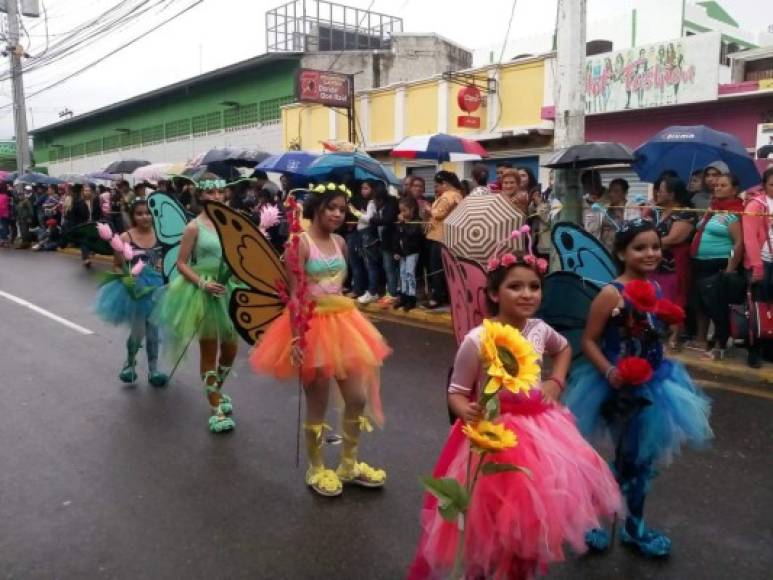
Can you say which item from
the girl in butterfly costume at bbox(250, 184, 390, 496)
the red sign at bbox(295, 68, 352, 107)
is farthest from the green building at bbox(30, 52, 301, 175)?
the girl in butterfly costume at bbox(250, 184, 390, 496)

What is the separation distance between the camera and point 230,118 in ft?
93.0

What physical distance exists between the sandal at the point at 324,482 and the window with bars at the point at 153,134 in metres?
32.2

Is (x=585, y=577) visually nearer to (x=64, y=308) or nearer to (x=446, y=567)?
(x=446, y=567)

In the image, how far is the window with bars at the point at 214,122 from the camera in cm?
2900

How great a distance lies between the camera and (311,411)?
421 cm

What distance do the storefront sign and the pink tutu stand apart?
13.1 m

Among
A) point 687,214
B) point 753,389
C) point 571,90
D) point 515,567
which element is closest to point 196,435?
point 515,567

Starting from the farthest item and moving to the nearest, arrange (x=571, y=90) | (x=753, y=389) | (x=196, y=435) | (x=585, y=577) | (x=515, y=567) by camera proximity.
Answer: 1. (x=571, y=90)
2. (x=753, y=389)
3. (x=196, y=435)
4. (x=585, y=577)
5. (x=515, y=567)

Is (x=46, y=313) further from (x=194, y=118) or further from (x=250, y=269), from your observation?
(x=194, y=118)

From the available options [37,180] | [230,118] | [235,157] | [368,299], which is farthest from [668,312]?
[230,118]

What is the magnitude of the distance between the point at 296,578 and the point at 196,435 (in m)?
2.10

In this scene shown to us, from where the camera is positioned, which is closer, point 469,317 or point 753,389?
point 469,317

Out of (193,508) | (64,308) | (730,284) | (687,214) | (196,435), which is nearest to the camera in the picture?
(193,508)

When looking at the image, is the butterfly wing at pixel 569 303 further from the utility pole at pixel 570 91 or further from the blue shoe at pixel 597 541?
the utility pole at pixel 570 91
